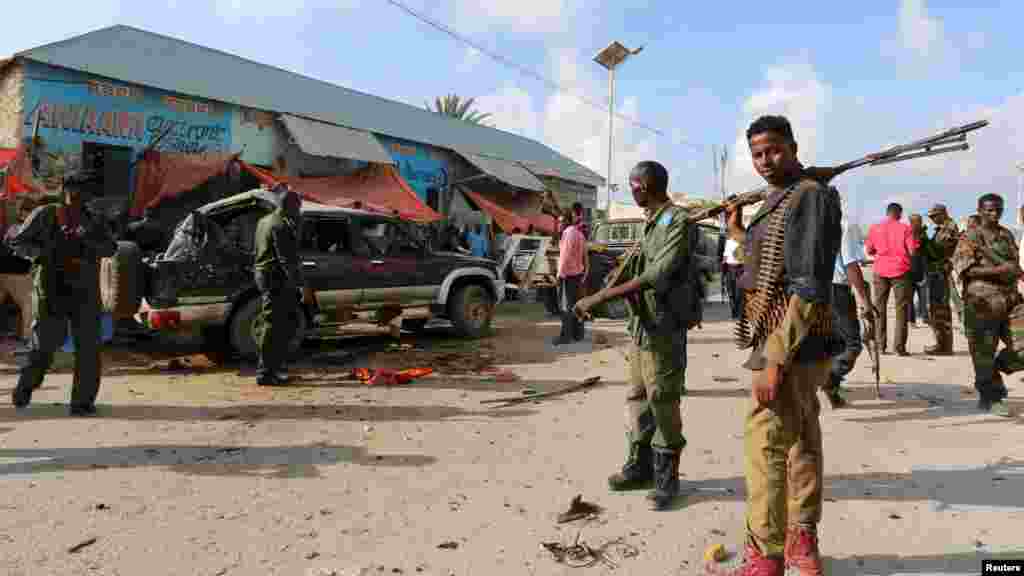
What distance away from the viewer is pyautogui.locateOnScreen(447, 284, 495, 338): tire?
969cm

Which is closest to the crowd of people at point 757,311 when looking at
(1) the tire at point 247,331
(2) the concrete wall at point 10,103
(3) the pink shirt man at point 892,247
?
(1) the tire at point 247,331

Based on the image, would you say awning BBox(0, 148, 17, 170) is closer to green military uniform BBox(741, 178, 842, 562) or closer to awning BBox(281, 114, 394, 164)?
awning BBox(281, 114, 394, 164)

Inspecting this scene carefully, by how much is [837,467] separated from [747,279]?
219 cm

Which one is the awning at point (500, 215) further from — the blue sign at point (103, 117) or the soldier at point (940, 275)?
the soldier at point (940, 275)

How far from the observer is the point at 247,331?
25.0 ft

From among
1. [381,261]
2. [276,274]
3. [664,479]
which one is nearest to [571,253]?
[381,261]

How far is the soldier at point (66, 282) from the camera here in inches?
202

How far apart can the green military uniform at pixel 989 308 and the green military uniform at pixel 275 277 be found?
19.2ft

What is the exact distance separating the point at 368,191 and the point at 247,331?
861 centimetres

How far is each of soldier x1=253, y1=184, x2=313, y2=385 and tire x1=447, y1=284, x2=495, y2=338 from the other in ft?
10.8

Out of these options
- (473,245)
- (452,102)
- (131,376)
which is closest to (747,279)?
(131,376)

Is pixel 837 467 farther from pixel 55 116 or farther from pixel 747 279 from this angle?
pixel 55 116

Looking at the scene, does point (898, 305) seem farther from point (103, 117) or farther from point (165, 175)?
point (103, 117)

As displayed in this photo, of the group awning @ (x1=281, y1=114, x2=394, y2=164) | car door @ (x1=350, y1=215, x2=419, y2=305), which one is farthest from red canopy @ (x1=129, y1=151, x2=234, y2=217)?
car door @ (x1=350, y1=215, x2=419, y2=305)
